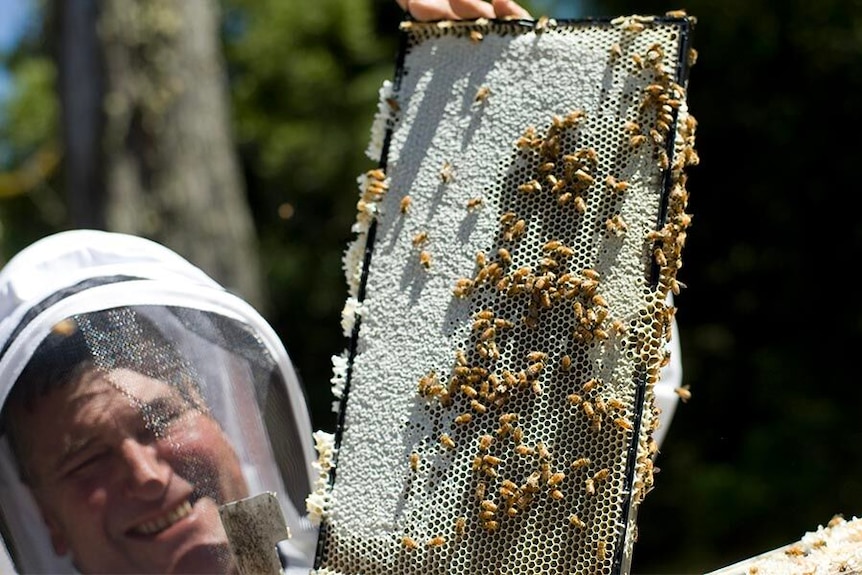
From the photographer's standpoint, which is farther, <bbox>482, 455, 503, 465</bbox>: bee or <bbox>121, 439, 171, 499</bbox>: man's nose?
<bbox>121, 439, 171, 499</bbox>: man's nose

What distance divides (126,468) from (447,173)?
2.18 feet

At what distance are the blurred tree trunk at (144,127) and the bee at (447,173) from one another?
11.5ft

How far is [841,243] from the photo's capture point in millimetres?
5141

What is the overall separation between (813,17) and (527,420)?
179 inches

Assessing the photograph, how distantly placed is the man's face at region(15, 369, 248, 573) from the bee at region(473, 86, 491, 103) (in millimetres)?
651

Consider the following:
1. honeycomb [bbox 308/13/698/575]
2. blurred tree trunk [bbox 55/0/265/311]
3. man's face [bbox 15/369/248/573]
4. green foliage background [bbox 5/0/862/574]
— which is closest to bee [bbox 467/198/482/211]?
honeycomb [bbox 308/13/698/575]

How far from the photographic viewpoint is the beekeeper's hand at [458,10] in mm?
1520

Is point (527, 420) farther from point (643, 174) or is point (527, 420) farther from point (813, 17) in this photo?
point (813, 17)

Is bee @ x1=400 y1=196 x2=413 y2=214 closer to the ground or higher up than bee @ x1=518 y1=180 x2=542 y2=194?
closer to the ground

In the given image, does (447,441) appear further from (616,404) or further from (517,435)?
(616,404)

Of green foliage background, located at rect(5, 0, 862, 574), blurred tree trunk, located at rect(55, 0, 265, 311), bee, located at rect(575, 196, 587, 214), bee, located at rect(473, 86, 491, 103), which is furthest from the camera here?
green foliage background, located at rect(5, 0, 862, 574)

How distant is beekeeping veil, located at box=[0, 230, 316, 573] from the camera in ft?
4.91

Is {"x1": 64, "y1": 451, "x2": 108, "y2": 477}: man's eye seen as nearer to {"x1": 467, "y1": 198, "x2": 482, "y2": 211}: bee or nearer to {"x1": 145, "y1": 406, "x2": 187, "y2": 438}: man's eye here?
{"x1": 145, "y1": 406, "x2": 187, "y2": 438}: man's eye

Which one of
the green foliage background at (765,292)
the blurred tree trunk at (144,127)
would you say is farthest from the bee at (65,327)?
the green foliage background at (765,292)
